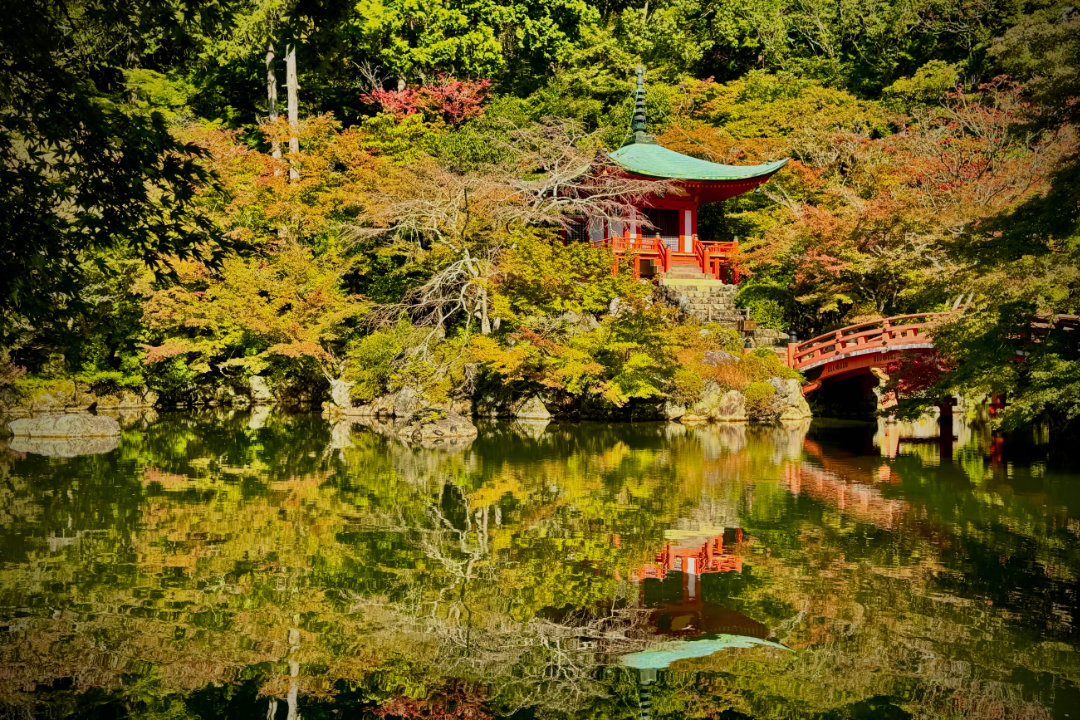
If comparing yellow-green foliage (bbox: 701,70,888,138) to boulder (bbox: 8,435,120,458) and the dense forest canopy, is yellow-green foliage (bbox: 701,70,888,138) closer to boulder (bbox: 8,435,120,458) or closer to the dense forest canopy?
the dense forest canopy

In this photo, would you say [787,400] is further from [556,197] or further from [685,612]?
[685,612]

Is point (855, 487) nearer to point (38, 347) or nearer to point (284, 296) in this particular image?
point (284, 296)

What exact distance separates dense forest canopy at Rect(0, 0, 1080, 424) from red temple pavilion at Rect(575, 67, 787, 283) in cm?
90

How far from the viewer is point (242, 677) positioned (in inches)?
199

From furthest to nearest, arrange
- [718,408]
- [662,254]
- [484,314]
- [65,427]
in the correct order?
[662,254], [484,314], [718,408], [65,427]

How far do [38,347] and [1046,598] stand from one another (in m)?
17.9

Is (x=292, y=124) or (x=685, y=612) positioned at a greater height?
(x=292, y=124)

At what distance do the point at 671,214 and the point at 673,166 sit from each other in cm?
146

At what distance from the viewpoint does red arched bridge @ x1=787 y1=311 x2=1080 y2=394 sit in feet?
56.9

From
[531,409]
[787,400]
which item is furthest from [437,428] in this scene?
[787,400]

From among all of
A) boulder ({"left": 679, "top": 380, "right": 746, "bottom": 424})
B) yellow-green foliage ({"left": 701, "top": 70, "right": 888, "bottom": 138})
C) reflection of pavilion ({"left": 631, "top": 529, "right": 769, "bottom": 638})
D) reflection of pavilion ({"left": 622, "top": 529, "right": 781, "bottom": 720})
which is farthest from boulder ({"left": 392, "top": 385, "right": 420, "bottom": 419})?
yellow-green foliage ({"left": 701, "top": 70, "right": 888, "bottom": 138})

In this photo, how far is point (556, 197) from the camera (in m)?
19.6

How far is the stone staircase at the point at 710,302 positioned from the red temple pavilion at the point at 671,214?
0.20m

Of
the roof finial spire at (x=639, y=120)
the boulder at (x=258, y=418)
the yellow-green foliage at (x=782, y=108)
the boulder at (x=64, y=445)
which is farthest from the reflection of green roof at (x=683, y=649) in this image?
the roof finial spire at (x=639, y=120)
